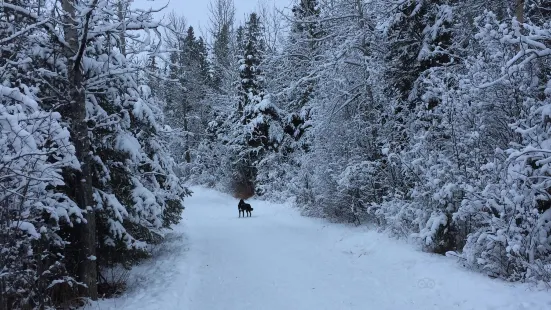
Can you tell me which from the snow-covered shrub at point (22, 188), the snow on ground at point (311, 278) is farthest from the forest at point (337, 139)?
the snow on ground at point (311, 278)

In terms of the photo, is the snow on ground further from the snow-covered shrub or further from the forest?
the snow-covered shrub

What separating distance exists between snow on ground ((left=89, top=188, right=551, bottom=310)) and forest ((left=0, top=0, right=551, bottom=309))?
474 mm

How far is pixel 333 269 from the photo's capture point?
30.0 ft

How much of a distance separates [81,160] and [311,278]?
5069mm

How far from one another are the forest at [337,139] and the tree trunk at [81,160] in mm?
30

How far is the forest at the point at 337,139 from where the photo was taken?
5.25 m

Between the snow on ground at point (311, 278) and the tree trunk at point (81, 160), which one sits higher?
the tree trunk at point (81, 160)

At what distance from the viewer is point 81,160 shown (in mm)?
6574

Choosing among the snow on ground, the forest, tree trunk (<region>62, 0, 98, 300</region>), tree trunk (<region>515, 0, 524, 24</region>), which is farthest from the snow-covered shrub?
tree trunk (<region>515, 0, 524, 24</region>)

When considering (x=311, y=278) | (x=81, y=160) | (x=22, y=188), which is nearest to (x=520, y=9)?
(x=311, y=278)

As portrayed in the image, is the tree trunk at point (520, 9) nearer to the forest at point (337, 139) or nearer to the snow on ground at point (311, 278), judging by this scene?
the forest at point (337, 139)

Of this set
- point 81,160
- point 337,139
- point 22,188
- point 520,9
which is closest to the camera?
point 22,188

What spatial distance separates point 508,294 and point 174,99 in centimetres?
3805

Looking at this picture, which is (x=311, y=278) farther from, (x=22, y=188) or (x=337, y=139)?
(x=337, y=139)
